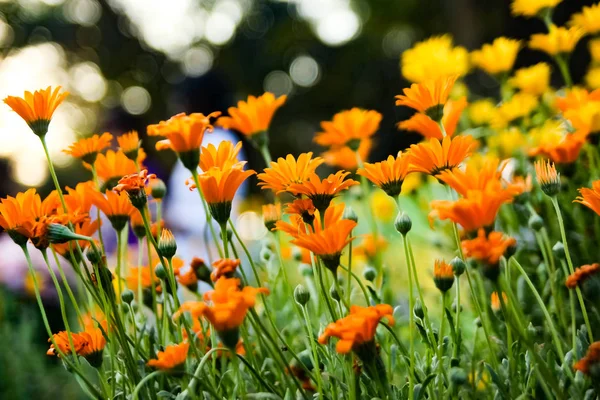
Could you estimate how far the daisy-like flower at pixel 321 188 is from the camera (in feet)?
1.95

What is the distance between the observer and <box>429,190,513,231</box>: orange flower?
0.48m

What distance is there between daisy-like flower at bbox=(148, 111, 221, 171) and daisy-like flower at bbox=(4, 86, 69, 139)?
0.15 meters

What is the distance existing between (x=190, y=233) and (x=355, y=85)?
213 inches

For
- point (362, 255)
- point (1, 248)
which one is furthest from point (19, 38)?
point (362, 255)

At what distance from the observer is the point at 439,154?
0.61 m

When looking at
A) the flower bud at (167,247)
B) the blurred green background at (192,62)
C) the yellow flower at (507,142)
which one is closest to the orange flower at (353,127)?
the flower bud at (167,247)

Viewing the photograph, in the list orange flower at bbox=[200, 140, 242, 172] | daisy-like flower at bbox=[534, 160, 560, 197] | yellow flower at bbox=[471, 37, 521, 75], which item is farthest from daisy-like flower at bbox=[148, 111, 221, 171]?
yellow flower at bbox=[471, 37, 521, 75]

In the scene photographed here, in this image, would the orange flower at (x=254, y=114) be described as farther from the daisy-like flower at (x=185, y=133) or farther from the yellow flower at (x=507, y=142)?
the yellow flower at (x=507, y=142)

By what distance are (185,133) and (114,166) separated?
0.19 m

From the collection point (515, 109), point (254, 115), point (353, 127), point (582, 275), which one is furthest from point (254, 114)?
point (515, 109)

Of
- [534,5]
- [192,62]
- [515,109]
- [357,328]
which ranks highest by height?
[192,62]

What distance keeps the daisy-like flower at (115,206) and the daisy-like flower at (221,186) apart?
150 mm

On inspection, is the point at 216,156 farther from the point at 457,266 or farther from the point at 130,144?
the point at 457,266

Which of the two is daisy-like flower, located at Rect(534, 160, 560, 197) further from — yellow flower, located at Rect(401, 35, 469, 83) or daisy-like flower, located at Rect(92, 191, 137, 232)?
yellow flower, located at Rect(401, 35, 469, 83)
